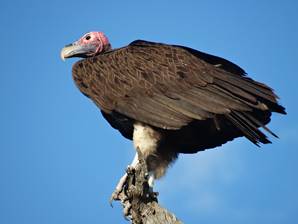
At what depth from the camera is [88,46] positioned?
9.17m

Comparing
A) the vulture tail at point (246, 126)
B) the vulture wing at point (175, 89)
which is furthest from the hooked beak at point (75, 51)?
the vulture tail at point (246, 126)

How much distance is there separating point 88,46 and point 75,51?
0.30m

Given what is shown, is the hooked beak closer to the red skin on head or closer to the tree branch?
the red skin on head

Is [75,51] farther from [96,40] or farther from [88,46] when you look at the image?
[96,40]

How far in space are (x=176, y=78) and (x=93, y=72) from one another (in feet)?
3.94

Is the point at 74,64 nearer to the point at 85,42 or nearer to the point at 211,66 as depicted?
the point at 85,42

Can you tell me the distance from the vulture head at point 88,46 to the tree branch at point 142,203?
3248 millimetres

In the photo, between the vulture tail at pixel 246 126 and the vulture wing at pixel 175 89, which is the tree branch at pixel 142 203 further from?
the vulture tail at pixel 246 126

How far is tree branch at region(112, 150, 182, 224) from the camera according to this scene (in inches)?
233

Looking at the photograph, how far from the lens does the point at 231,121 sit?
698 cm

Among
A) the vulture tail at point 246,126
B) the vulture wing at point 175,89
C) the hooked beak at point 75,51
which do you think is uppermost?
the hooked beak at point 75,51

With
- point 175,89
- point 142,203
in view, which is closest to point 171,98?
point 175,89

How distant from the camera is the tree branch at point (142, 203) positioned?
5.93 meters

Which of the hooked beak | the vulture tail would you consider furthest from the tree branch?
the hooked beak
